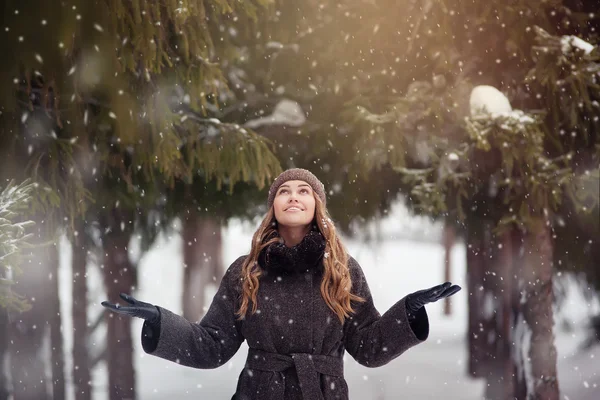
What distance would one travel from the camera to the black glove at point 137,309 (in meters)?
2.48

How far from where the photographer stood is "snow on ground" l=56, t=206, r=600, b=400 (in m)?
7.39

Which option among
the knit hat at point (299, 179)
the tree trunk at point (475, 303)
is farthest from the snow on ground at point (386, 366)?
the knit hat at point (299, 179)

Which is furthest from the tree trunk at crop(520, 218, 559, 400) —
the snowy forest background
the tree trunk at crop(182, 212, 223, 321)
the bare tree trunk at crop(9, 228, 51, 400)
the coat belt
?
the bare tree trunk at crop(9, 228, 51, 400)

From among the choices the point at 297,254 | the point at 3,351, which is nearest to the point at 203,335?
the point at 297,254

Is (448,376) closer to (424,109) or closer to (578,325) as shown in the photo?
(578,325)

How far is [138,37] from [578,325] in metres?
5.51

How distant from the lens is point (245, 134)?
19.2 feet

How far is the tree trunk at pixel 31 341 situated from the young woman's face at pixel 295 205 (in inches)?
156

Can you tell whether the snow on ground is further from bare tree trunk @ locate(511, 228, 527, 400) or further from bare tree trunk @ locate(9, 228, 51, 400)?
bare tree trunk @ locate(9, 228, 51, 400)

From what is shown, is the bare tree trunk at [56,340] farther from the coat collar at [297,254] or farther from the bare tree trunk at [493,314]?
the bare tree trunk at [493,314]

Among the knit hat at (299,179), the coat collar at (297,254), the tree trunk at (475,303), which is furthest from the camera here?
the tree trunk at (475,303)

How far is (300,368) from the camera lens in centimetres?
277

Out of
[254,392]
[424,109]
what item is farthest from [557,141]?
[254,392]

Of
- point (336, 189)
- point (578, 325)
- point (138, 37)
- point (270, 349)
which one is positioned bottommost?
point (578, 325)
